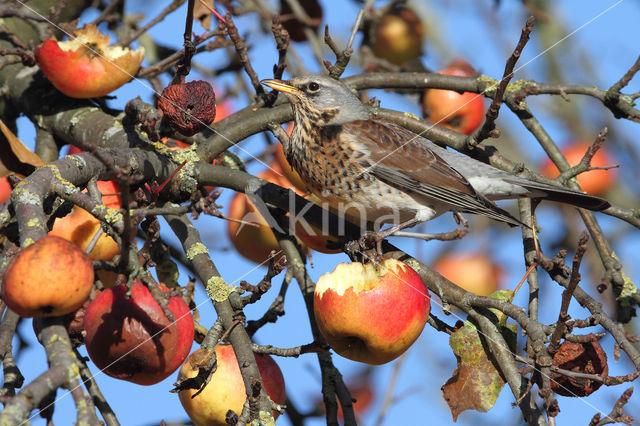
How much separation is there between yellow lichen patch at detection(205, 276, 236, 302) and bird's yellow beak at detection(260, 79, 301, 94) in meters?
1.32

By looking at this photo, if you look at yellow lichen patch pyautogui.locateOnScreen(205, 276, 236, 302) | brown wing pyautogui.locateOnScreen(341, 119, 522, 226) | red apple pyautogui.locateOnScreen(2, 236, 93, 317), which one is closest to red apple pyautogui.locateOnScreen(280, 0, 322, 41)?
brown wing pyautogui.locateOnScreen(341, 119, 522, 226)

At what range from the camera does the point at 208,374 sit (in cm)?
246

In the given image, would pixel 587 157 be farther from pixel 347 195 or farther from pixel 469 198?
pixel 347 195

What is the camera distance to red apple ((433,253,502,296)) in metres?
4.94

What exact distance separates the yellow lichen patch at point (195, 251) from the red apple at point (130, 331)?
48 cm

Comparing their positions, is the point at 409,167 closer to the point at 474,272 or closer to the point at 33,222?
the point at 474,272

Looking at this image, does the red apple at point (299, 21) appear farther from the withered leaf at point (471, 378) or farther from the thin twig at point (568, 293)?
the thin twig at point (568, 293)

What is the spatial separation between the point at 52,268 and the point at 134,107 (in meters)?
1.56

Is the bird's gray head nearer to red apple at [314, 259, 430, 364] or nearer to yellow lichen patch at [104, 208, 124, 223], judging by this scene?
red apple at [314, 259, 430, 364]

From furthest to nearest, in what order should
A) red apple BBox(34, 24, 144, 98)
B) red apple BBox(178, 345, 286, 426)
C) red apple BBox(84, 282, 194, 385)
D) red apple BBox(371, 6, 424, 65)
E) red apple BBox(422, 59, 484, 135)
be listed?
red apple BBox(371, 6, 424, 65) < red apple BBox(422, 59, 484, 135) < red apple BBox(34, 24, 144, 98) < red apple BBox(178, 345, 286, 426) < red apple BBox(84, 282, 194, 385)

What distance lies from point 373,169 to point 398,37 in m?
1.82

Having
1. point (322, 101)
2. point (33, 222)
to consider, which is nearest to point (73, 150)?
point (322, 101)

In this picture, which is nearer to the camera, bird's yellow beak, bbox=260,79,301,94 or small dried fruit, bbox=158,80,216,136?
small dried fruit, bbox=158,80,216,136

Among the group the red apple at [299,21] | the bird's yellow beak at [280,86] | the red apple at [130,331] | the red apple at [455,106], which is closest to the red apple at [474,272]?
the red apple at [455,106]
